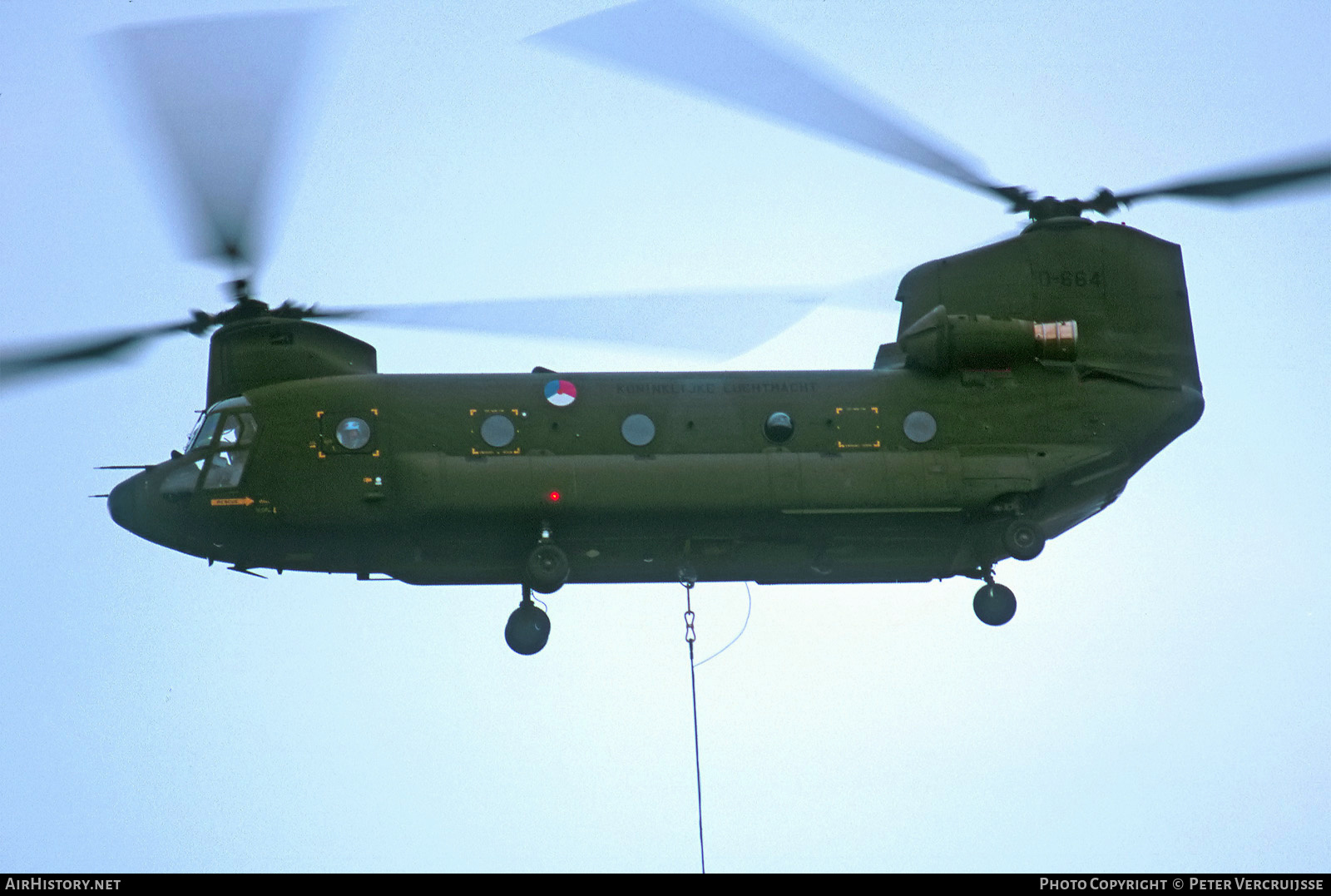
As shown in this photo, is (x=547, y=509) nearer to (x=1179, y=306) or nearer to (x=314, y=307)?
(x=314, y=307)

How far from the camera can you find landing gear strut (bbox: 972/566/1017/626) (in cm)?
2234

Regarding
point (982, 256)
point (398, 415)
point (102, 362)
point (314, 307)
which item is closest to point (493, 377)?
point (398, 415)

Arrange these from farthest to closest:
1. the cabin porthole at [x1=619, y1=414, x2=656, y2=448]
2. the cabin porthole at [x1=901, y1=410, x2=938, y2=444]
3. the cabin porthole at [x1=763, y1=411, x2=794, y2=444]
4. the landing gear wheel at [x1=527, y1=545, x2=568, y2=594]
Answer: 1. the cabin porthole at [x1=901, y1=410, x2=938, y2=444]
2. the cabin porthole at [x1=763, y1=411, x2=794, y2=444]
3. the cabin porthole at [x1=619, y1=414, x2=656, y2=448]
4. the landing gear wheel at [x1=527, y1=545, x2=568, y2=594]

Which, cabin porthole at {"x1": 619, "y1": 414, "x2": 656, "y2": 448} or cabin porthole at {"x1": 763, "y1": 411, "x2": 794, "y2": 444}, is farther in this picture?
cabin porthole at {"x1": 763, "y1": 411, "x2": 794, "y2": 444}

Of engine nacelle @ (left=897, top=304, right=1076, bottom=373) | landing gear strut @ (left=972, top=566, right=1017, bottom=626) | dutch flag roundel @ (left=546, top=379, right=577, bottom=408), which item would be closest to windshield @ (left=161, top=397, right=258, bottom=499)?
dutch flag roundel @ (left=546, top=379, right=577, bottom=408)

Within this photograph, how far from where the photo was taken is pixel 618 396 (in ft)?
72.0

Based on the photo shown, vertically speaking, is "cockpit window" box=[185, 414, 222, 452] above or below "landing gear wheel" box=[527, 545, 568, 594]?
above

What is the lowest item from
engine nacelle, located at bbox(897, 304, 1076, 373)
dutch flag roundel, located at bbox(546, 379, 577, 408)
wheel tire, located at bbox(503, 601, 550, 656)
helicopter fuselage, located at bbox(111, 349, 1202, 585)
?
wheel tire, located at bbox(503, 601, 550, 656)

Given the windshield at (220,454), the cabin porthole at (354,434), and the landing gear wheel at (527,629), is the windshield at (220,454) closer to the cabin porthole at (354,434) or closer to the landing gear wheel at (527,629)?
the cabin porthole at (354,434)

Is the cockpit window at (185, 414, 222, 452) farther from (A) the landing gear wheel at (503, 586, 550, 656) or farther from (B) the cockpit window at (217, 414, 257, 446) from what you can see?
(A) the landing gear wheel at (503, 586, 550, 656)

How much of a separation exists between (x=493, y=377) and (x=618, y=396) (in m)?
1.55

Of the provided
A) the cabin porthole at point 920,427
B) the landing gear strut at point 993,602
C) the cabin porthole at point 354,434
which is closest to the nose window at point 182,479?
the cabin porthole at point 354,434

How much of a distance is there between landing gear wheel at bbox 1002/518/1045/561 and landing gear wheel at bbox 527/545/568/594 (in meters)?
5.21
